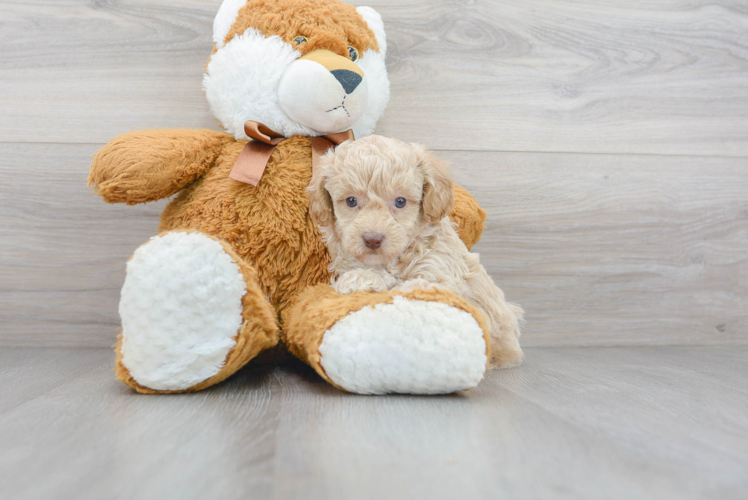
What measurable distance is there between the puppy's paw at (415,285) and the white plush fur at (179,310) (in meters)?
0.22

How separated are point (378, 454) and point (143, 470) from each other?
8.0 inches

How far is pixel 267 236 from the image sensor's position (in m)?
0.86

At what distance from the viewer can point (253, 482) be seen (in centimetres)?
44

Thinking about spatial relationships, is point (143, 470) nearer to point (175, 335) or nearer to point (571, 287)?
point (175, 335)

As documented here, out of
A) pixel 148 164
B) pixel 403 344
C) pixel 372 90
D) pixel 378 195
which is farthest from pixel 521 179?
pixel 148 164

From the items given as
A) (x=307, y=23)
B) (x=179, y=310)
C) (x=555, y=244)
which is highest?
(x=307, y=23)

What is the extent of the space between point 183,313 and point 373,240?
262mm

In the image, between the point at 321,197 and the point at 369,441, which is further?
the point at 321,197

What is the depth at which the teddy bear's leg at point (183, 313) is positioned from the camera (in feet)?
2.18

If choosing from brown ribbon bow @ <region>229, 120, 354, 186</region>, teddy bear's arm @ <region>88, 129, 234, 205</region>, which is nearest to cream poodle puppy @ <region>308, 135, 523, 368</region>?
brown ribbon bow @ <region>229, 120, 354, 186</region>

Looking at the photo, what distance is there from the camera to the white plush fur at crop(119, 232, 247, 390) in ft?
2.18

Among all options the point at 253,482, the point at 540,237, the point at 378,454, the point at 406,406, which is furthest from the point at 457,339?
the point at 540,237

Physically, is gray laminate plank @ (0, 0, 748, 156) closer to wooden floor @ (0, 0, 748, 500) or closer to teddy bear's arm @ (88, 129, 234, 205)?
wooden floor @ (0, 0, 748, 500)

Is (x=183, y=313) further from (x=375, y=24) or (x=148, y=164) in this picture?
(x=375, y=24)
